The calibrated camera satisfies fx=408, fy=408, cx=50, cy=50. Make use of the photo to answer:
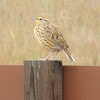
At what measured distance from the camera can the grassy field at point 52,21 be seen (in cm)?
573

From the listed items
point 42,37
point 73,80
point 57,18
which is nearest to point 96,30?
point 57,18

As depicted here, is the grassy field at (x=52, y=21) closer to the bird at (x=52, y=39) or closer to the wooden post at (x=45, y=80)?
the bird at (x=52, y=39)

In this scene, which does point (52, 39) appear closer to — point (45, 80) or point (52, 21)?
point (45, 80)

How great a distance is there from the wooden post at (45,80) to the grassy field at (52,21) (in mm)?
2452

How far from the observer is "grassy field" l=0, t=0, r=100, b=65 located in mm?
5727

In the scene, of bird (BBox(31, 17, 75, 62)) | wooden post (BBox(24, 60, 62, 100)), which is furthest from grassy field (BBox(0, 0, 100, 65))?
wooden post (BBox(24, 60, 62, 100))

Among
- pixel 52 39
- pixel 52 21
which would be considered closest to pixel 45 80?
pixel 52 39

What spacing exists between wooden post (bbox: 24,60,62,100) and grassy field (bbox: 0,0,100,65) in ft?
8.05

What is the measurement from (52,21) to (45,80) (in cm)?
337

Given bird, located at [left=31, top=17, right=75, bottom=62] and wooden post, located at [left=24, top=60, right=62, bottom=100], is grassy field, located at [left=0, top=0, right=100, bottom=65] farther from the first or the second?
wooden post, located at [left=24, top=60, right=62, bottom=100]

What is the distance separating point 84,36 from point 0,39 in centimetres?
136

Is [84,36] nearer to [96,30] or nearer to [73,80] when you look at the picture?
[96,30]

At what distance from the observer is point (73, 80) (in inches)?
118

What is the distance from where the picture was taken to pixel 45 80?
2.98 m
